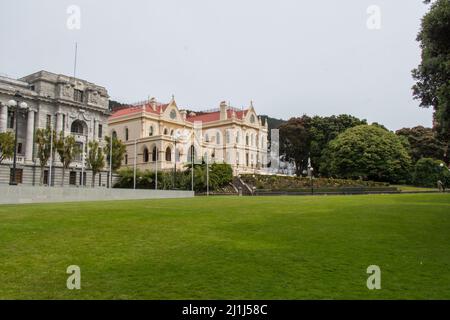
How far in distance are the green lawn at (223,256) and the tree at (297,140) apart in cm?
7259

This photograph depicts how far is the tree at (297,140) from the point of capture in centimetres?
8844

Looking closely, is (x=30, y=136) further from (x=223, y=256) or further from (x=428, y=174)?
(x=428, y=174)

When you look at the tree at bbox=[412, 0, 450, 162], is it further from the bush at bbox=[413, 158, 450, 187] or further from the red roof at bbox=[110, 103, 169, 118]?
the red roof at bbox=[110, 103, 169, 118]

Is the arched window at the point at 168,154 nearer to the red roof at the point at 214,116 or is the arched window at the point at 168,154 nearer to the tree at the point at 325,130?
the red roof at the point at 214,116

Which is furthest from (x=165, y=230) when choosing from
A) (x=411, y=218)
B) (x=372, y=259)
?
(x=411, y=218)

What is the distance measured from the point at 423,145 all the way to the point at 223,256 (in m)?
83.2

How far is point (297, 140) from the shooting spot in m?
88.4

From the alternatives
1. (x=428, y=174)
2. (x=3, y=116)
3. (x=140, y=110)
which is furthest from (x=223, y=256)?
(x=428, y=174)

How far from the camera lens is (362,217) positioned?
16.9 metres

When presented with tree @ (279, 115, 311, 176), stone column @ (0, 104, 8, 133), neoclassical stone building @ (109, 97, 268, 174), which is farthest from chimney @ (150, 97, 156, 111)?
stone column @ (0, 104, 8, 133)

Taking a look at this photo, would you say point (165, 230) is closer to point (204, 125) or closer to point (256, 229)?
point (256, 229)

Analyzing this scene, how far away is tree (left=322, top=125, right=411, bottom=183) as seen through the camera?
2852 inches

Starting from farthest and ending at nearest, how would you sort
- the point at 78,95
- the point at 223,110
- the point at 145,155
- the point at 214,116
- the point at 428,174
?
the point at 214,116
the point at 223,110
the point at 145,155
the point at 428,174
the point at 78,95

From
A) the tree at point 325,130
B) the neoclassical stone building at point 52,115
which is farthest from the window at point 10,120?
the tree at point 325,130
